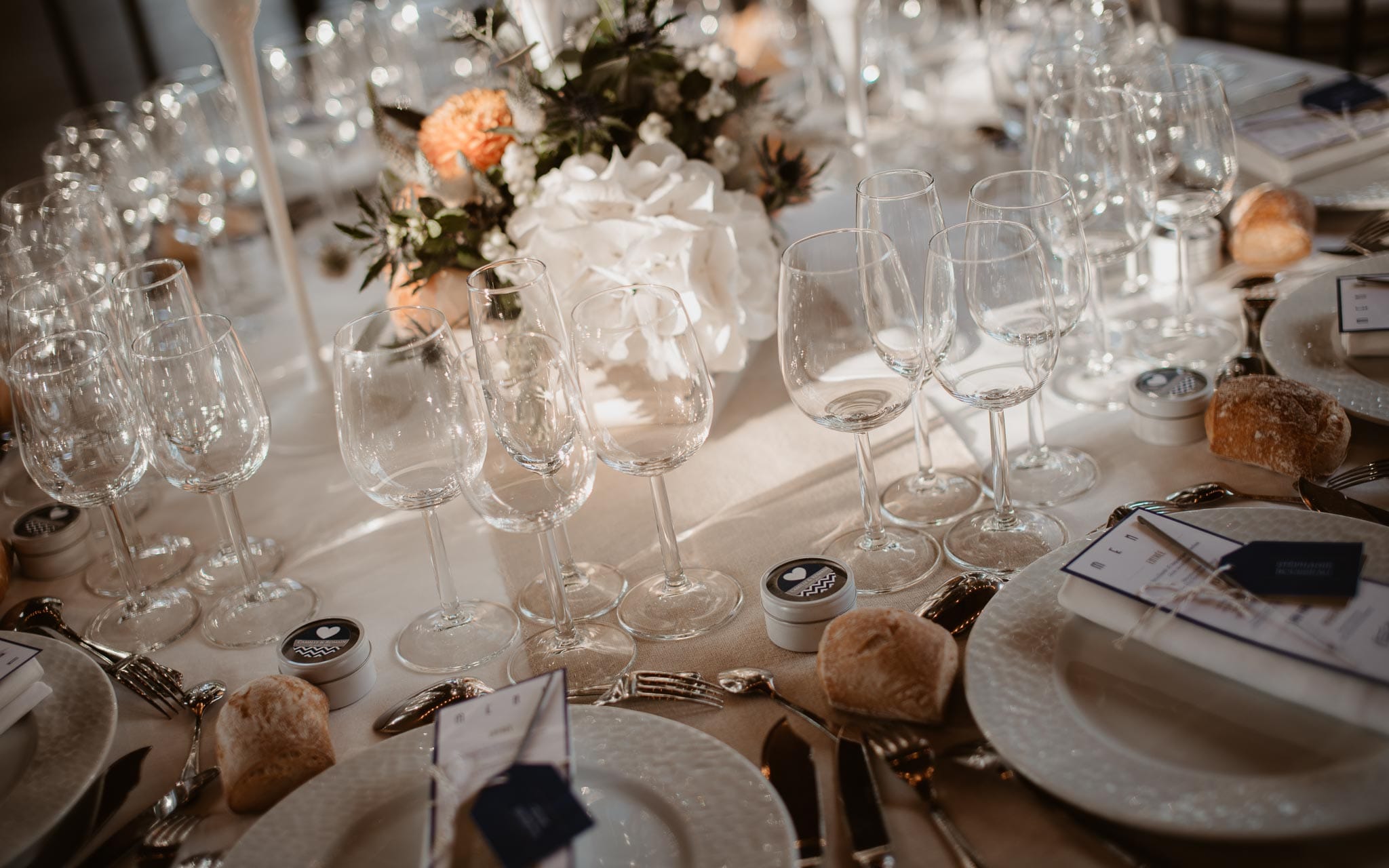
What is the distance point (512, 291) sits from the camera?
121 cm

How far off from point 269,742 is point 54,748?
0.70 ft

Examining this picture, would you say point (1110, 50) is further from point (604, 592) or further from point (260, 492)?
point (260, 492)

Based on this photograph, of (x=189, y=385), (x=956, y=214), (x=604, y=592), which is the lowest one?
(x=604, y=592)

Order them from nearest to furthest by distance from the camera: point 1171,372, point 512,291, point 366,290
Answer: point 512,291 < point 1171,372 < point 366,290

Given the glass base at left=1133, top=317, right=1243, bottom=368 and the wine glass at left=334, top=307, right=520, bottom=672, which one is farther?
the glass base at left=1133, top=317, right=1243, bottom=368

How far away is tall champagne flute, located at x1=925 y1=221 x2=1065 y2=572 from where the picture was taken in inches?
44.1

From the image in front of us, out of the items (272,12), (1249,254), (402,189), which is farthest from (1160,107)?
(272,12)

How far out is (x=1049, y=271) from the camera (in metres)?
1.12

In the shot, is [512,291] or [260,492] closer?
[512,291]

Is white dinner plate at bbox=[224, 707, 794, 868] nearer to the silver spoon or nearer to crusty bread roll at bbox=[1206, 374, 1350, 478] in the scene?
the silver spoon

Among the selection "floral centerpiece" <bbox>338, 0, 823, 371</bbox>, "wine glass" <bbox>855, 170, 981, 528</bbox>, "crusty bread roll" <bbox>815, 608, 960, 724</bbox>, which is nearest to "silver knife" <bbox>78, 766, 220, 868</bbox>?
"crusty bread roll" <bbox>815, 608, 960, 724</bbox>

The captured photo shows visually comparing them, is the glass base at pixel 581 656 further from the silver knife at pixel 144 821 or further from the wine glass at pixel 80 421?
the wine glass at pixel 80 421

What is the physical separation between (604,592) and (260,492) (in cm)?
62

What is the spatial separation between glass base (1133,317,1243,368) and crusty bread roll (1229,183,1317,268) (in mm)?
158
